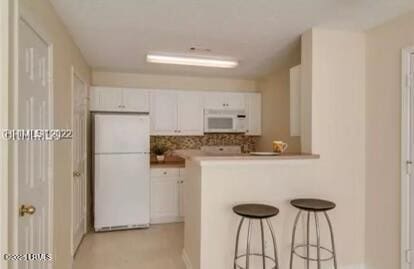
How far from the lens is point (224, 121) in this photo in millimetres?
4773

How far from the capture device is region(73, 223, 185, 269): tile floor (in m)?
2.97

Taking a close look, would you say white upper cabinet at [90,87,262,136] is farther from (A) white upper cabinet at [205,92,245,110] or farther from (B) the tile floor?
(B) the tile floor

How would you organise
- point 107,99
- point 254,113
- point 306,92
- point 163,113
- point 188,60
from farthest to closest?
point 254,113
point 163,113
point 107,99
point 188,60
point 306,92

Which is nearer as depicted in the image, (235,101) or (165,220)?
(165,220)

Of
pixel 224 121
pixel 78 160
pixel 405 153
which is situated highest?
pixel 224 121

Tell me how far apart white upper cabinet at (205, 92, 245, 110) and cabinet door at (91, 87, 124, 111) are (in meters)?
1.43

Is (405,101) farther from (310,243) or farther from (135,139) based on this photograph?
(135,139)

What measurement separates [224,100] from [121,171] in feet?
6.80

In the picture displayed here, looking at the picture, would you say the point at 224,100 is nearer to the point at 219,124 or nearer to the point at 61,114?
the point at 219,124

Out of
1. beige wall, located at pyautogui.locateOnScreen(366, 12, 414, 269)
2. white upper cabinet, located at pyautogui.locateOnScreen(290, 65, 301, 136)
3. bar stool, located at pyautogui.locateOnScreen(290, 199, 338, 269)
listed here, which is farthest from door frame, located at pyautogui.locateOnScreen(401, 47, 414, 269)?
white upper cabinet, located at pyautogui.locateOnScreen(290, 65, 301, 136)

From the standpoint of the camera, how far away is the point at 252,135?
199 inches

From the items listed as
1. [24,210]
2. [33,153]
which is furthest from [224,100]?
[24,210]

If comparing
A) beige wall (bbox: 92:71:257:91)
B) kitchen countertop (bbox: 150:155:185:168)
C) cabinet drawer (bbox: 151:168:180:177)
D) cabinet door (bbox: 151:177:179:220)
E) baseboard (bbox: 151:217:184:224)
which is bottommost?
baseboard (bbox: 151:217:184:224)
